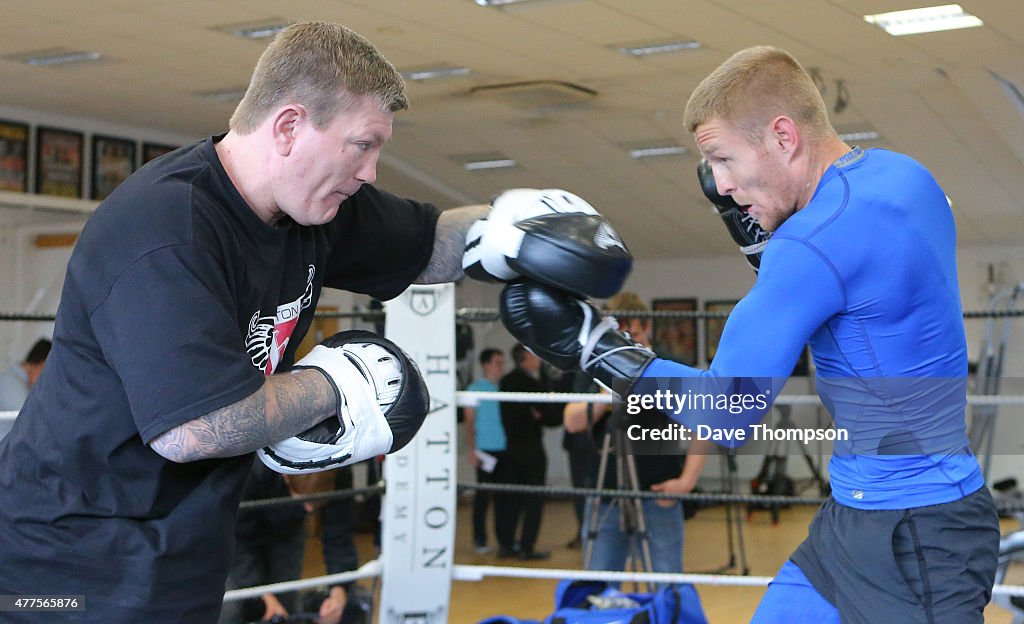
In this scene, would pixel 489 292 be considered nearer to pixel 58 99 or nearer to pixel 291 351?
pixel 58 99

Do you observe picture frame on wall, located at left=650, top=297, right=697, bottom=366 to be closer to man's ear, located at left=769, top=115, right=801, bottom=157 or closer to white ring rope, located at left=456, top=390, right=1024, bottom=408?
white ring rope, located at left=456, top=390, right=1024, bottom=408

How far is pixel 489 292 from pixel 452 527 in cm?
783

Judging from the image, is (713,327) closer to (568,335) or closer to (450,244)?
(450,244)

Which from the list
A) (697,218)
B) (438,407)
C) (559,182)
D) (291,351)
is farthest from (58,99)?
(291,351)

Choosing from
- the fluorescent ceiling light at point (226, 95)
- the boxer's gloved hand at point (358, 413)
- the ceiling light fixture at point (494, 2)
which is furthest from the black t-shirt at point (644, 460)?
the fluorescent ceiling light at point (226, 95)

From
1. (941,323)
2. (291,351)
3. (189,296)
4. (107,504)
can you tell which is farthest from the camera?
(291,351)

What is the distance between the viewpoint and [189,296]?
1.24 m

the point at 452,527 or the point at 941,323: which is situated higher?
the point at 941,323

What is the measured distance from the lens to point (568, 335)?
1628 mm

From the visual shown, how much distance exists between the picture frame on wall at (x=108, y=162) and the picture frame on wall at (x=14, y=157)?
1.75ft

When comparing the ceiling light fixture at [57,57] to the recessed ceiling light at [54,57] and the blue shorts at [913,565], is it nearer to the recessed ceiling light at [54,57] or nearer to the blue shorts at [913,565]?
the recessed ceiling light at [54,57]

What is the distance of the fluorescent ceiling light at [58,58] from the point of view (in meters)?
6.72

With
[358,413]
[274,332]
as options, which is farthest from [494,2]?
[358,413]

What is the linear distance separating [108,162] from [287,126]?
7.71 metres
